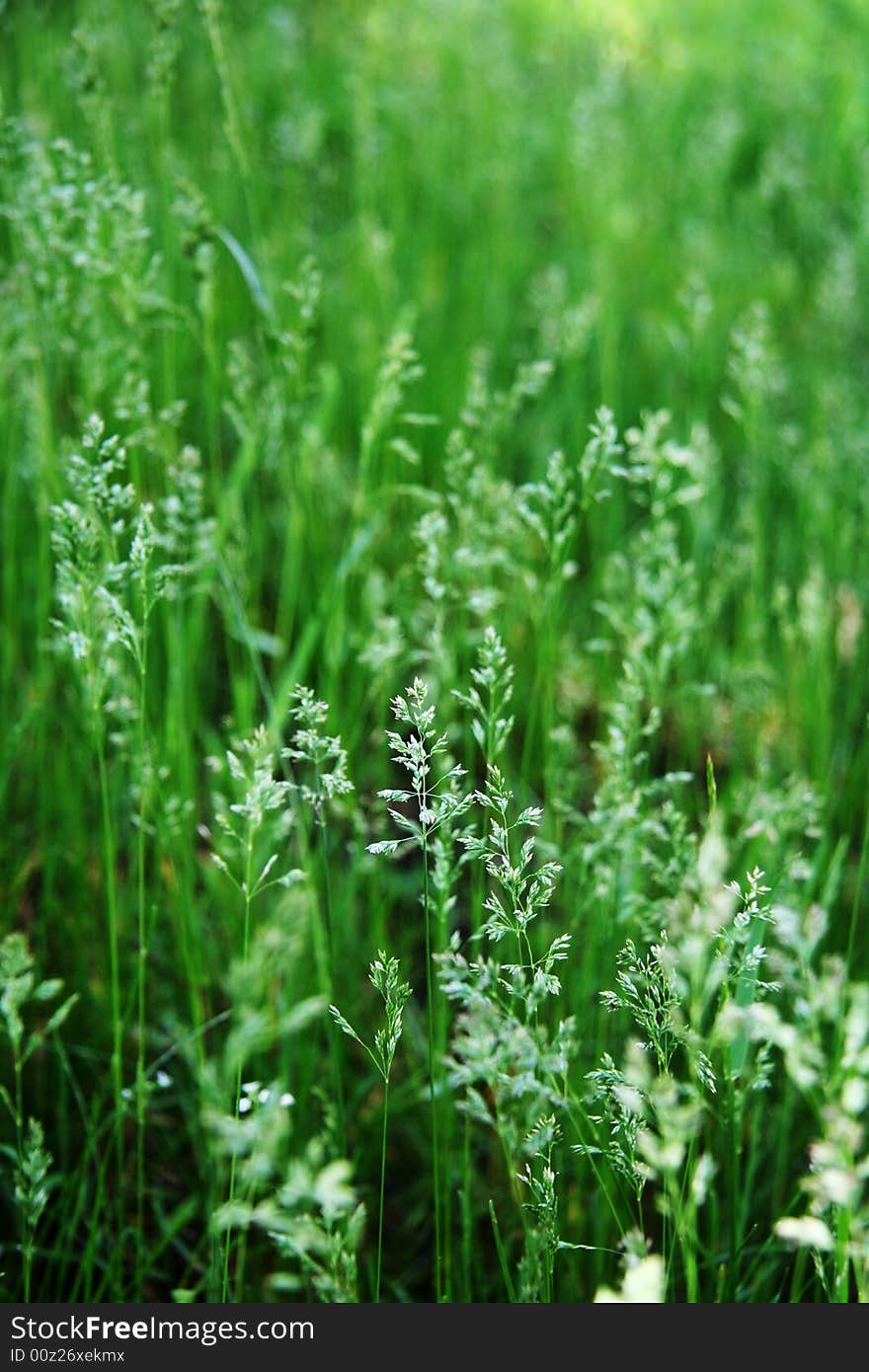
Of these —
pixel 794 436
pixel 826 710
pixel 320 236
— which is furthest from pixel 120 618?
pixel 320 236

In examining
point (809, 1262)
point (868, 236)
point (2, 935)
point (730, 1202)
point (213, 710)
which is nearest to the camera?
point (730, 1202)

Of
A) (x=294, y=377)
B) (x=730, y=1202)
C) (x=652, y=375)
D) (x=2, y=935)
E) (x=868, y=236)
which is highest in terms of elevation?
(x=868, y=236)

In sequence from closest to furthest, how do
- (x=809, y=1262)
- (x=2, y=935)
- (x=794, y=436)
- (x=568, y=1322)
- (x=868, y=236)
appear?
(x=568, y=1322), (x=809, y=1262), (x=2, y=935), (x=794, y=436), (x=868, y=236)

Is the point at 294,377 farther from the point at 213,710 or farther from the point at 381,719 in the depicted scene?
the point at 213,710

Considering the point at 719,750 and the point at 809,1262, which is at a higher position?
the point at 719,750

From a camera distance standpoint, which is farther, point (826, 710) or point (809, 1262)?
point (826, 710)

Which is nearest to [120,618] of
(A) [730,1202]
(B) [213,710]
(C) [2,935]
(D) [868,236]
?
(C) [2,935]

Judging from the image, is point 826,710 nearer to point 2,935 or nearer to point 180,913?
point 180,913
